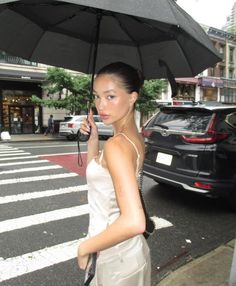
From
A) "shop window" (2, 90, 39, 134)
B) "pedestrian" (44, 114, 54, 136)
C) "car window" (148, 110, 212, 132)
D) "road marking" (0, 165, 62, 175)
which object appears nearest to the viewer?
"car window" (148, 110, 212, 132)

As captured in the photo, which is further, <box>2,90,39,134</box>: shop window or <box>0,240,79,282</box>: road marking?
<box>2,90,39,134</box>: shop window

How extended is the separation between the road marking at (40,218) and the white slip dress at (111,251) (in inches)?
143

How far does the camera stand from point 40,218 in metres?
5.55

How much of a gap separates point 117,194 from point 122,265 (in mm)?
416

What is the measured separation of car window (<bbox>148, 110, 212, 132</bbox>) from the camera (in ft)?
18.2

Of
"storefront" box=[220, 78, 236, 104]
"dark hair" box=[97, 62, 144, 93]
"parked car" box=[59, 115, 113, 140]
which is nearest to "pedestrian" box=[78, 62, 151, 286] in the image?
"dark hair" box=[97, 62, 144, 93]

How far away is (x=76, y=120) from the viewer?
2059 centimetres

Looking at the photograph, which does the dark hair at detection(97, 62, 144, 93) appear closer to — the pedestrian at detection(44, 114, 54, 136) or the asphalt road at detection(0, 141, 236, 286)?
the asphalt road at detection(0, 141, 236, 286)

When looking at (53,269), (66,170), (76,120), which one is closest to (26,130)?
(76,120)

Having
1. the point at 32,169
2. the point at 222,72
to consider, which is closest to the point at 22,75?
the point at 32,169

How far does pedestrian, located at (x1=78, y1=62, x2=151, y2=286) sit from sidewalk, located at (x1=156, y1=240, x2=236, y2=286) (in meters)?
1.86

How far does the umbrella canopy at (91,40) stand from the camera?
8.65ft

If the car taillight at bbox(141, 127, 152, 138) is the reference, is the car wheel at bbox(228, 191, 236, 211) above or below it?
below

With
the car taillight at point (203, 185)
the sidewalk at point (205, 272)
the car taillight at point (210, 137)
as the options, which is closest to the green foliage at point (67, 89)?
the car taillight at point (210, 137)
